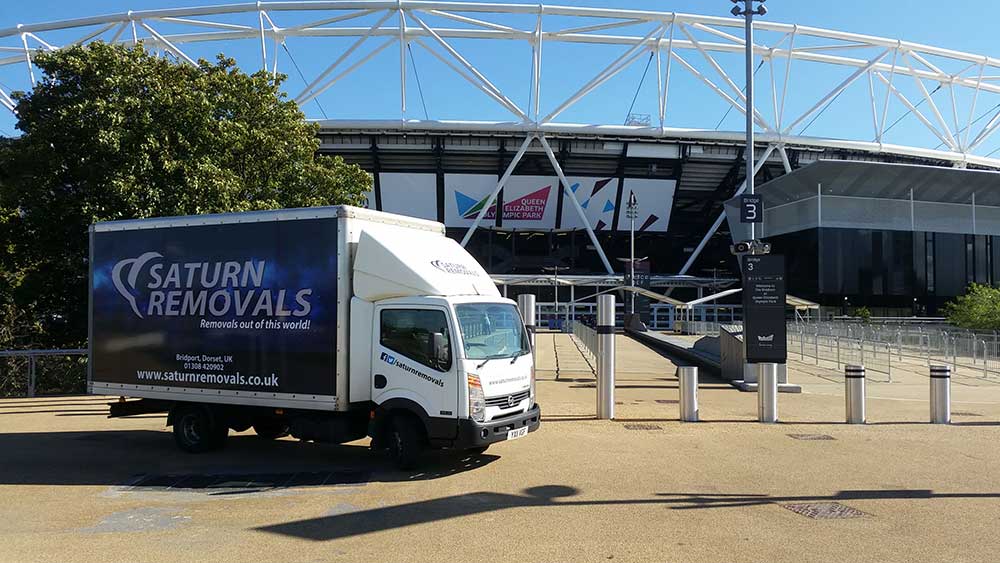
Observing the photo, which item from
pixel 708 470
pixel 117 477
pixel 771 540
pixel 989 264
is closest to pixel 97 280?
pixel 117 477

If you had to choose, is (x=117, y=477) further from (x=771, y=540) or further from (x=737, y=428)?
(x=737, y=428)

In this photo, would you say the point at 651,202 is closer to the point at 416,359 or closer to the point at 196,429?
the point at 196,429

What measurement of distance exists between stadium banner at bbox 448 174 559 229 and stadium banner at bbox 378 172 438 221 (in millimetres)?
905

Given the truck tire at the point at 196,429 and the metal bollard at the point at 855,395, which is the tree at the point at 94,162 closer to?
the truck tire at the point at 196,429

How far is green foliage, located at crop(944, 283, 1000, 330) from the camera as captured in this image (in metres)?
32.0

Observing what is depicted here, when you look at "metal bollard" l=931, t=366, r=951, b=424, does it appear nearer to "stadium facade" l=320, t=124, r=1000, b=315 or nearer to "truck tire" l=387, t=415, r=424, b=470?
→ "truck tire" l=387, t=415, r=424, b=470

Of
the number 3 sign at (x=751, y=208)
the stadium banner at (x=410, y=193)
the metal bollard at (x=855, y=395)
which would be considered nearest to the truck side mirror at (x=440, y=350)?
the metal bollard at (x=855, y=395)

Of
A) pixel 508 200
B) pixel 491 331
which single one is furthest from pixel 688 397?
pixel 508 200

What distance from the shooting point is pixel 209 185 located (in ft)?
55.3

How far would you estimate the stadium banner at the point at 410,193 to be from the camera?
58.8m

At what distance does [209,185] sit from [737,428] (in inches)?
499

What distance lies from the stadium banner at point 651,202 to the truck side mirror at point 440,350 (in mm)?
53592

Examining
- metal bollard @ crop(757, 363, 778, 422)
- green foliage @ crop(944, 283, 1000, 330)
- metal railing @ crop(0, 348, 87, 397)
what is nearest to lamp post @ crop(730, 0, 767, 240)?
metal bollard @ crop(757, 363, 778, 422)

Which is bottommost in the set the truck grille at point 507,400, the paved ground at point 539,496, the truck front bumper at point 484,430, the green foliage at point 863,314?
the paved ground at point 539,496
